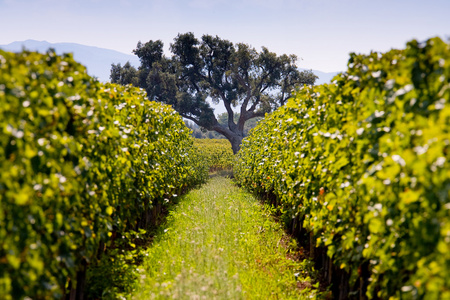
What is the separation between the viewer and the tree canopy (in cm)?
4003

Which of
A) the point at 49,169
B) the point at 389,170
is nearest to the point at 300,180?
the point at 389,170

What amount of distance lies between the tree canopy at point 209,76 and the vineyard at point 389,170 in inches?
1372

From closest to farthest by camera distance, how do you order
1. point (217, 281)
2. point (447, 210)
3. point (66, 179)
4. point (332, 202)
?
point (447, 210), point (66, 179), point (332, 202), point (217, 281)

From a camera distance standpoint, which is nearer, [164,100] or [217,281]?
[217,281]

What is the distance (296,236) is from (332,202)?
4095 mm

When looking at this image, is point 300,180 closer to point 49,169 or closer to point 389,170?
point 389,170

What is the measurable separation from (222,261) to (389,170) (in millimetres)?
3737

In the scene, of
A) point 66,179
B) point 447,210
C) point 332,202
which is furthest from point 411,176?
point 66,179

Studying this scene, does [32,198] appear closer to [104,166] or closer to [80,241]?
[80,241]

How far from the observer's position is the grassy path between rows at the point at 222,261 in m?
4.96

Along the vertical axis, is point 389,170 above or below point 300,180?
above

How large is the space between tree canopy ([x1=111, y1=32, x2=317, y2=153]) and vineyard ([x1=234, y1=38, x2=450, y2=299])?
34.8 meters

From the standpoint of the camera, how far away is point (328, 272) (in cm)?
582

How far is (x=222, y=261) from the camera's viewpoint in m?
6.02
